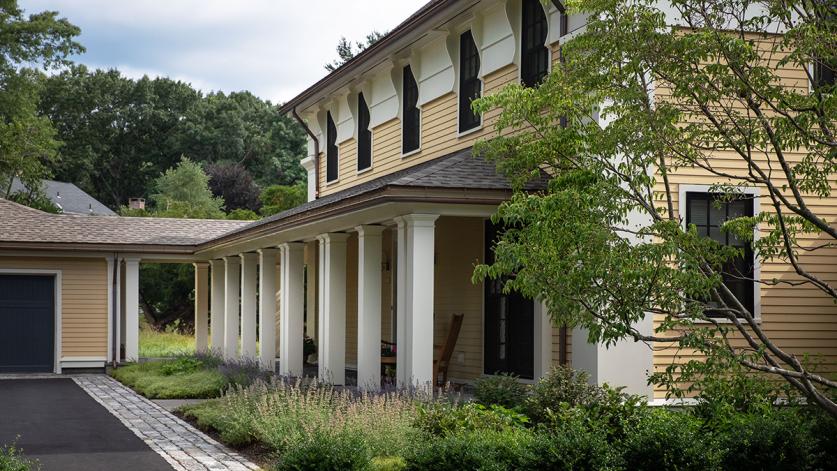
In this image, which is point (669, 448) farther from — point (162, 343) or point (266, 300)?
point (162, 343)

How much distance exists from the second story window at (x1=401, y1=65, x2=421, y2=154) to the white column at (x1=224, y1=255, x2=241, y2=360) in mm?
6855

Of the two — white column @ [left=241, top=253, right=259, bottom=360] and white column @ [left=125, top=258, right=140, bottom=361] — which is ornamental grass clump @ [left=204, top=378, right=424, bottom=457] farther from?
white column @ [left=125, top=258, right=140, bottom=361]

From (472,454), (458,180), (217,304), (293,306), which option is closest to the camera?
(472,454)

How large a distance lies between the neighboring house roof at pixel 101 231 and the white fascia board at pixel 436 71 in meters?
9.97

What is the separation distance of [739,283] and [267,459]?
656 centimetres

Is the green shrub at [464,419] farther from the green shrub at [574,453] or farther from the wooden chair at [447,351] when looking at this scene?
the wooden chair at [447,351]

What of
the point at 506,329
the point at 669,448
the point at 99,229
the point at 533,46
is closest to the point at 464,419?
the point at 669,448

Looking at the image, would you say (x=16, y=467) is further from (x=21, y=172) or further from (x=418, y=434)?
(x=21, y=172)

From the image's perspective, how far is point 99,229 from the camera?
27.7 meters

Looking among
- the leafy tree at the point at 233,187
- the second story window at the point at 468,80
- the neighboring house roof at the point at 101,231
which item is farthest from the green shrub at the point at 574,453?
the leafy tree at the point at 233,187

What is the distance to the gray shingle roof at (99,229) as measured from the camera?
84.8ft

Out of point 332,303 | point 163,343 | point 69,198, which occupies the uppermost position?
point 69,198

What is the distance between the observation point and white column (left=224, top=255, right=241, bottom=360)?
25578mm

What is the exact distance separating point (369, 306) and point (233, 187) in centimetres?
4987
